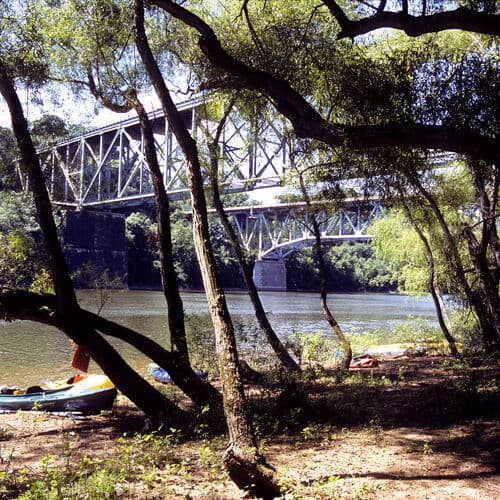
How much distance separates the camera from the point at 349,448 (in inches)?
159

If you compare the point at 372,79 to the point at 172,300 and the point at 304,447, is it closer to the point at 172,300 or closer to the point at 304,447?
the point at 172,300

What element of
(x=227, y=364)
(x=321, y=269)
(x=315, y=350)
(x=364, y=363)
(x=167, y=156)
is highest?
(x=167, y=156)

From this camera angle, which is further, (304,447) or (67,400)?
(67,400)

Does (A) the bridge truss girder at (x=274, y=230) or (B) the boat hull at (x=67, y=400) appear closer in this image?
(B) the boat hull at (x=67, y=400)

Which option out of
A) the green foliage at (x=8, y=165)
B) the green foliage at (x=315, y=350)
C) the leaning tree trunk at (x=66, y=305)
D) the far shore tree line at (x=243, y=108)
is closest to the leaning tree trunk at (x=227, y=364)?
the far shore tree line at (x=243, y=108)

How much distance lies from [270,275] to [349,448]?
4483 cm

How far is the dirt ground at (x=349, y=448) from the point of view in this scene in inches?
125

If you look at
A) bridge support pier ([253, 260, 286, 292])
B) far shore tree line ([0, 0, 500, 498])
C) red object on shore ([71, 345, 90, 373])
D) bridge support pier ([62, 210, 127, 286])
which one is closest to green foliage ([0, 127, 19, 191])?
far shore tree line ([0, 0, 500, 498])

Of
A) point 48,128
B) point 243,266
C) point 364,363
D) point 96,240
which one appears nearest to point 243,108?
point 243,266

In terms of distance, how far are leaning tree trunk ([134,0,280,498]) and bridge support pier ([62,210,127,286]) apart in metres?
33.6

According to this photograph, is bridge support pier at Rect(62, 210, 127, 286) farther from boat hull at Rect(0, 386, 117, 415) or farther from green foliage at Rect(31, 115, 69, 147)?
boat hull at Rect(0, 386, 117, 415)

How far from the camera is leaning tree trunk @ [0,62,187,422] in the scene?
4.93 m

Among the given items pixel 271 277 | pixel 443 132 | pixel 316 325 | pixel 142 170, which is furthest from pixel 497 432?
pixel 271 277

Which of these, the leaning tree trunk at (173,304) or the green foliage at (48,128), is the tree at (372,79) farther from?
the green foliage at (48,128)
